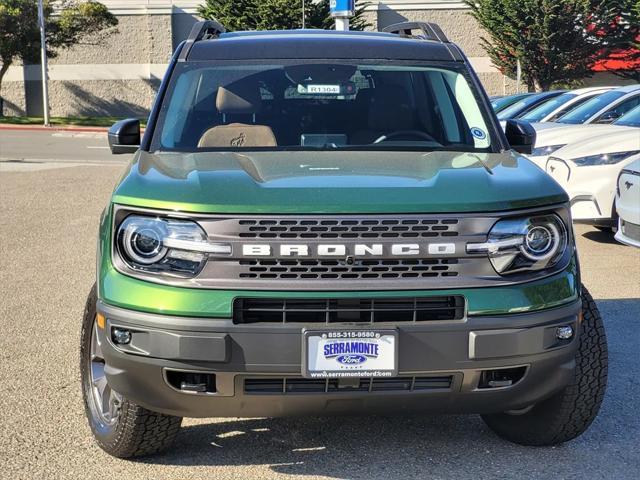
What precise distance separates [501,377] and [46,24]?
37.9 m

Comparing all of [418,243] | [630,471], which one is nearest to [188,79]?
[418,243]

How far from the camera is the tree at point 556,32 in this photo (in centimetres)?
3797

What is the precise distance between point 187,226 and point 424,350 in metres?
0.97

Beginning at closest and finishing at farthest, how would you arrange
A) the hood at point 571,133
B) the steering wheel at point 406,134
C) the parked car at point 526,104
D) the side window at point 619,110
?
the steering wheel at point 406,134 < the hood at point 571,133 < the side window at point 619,110 < the parked car at point 526,104

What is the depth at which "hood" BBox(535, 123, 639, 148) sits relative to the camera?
10014 mm

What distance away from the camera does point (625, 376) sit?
5.09 metres

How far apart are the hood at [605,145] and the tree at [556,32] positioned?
29836 millimetres

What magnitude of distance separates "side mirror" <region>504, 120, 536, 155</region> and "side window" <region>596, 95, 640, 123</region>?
703 centimetres

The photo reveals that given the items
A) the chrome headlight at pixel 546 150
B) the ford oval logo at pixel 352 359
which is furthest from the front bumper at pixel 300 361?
the chrome headlight at pixel 546 150

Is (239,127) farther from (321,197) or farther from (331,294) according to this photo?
(331,294)

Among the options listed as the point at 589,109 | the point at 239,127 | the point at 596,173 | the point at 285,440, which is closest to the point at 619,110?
the point at 589,109

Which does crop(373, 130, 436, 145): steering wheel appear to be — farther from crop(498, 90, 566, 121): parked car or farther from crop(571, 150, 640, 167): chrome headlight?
crop(498, 90, 566, 121): parked car

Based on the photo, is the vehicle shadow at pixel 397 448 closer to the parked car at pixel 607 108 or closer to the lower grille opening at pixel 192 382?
the lower grille opening at pixel 192 382

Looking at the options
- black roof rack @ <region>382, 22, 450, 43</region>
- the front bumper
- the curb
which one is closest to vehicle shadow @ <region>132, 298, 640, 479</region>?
the front bumper
